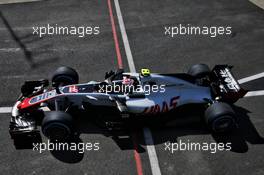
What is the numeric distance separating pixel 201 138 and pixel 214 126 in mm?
619

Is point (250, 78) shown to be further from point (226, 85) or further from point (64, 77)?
point (64, 77)

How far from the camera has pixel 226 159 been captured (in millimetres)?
A: 9797

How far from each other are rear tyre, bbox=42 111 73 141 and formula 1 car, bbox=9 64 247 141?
3 centimetres

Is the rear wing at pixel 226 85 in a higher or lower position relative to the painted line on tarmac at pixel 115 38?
lower

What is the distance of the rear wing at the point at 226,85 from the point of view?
10562mm

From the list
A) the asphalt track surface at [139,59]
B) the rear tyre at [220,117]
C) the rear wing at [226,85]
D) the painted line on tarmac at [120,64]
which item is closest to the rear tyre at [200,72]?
the rear wing at [226,85]

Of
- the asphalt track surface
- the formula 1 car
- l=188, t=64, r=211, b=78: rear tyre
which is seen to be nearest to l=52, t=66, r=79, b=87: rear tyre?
the formula 1 car

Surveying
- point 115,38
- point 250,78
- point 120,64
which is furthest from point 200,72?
point 115,38

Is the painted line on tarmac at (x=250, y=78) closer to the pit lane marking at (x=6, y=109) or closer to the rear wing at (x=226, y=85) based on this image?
the rear wing at (x=226, y=85)

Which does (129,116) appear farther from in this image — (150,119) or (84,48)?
(84,48)

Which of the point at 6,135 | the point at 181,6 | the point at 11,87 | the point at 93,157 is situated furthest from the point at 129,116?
the point at 181,6

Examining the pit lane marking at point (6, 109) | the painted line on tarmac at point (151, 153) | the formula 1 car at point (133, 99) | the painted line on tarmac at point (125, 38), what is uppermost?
the painted line on tarmac at point (125, 38)

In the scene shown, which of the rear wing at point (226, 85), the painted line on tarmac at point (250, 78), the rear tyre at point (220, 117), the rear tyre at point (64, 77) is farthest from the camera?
the painted line on tarmac at point (250, 78)

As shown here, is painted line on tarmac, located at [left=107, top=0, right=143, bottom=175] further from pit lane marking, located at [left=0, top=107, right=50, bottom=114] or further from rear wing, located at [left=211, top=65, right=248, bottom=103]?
pit lane marking, located at [left=0, top=107, right=50, bottom=114]
